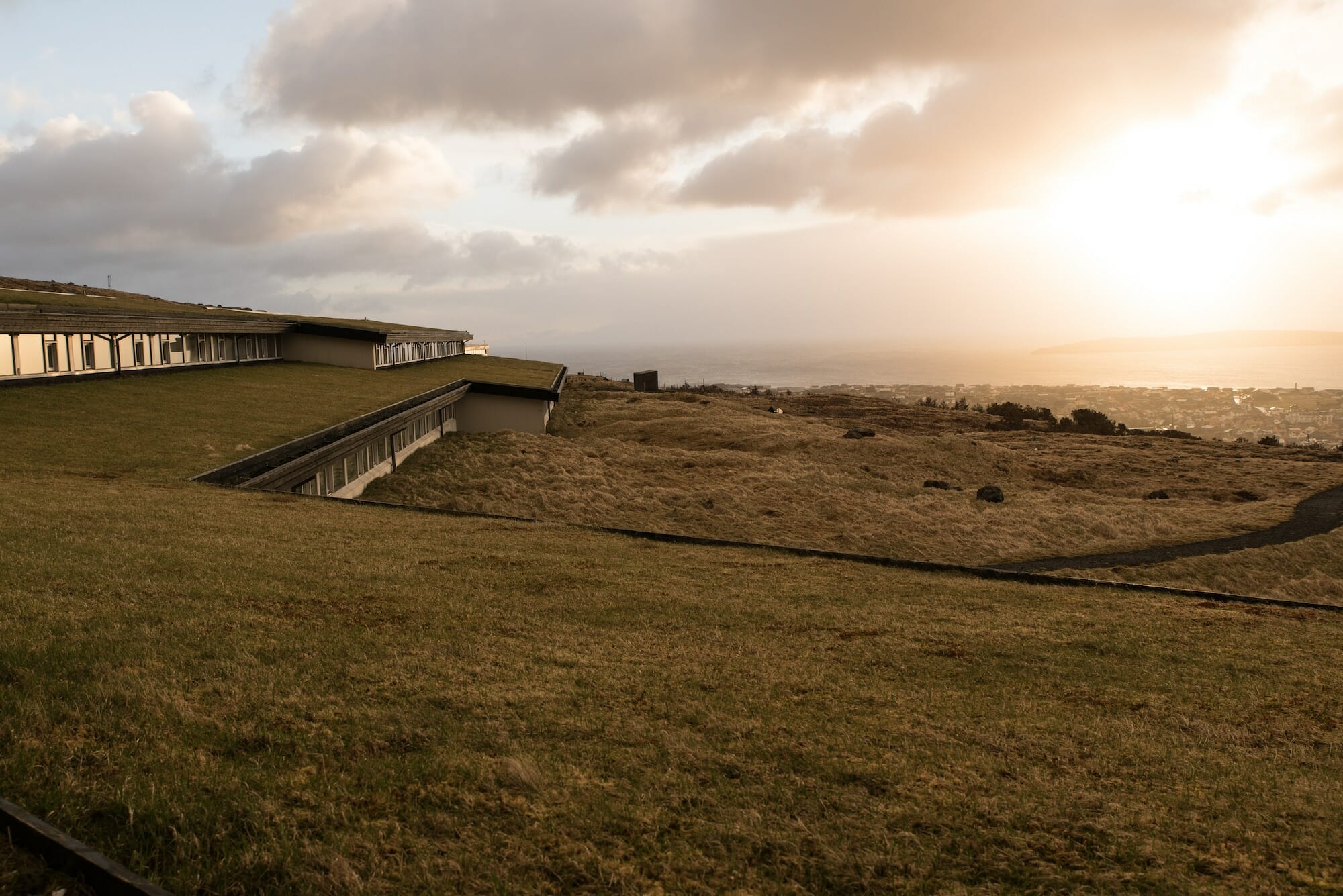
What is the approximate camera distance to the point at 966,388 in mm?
133625

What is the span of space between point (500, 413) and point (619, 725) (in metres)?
41.1

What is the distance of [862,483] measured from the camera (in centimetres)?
3606

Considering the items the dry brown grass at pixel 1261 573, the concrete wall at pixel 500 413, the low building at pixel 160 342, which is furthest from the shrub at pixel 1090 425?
the low building at pixel 160 342

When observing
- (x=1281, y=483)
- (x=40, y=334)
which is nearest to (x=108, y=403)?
(x=40, y=334)

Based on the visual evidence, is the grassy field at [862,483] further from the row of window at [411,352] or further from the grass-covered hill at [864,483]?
the row of window at [411,352]

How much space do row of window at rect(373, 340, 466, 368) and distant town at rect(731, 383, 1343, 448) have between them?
157 feet

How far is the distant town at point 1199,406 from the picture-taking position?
75.6m

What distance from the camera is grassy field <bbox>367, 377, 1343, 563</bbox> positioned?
27594 mm

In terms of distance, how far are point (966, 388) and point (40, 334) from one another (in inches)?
4964

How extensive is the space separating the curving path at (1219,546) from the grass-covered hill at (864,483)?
2.05 ft

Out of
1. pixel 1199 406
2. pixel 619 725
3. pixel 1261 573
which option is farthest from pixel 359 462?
pixel 1199 406

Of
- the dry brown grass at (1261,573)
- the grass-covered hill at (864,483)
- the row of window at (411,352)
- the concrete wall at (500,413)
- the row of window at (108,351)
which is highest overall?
the row of window at (411,352)

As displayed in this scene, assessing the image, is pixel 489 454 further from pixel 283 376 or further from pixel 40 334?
pixel 40 334

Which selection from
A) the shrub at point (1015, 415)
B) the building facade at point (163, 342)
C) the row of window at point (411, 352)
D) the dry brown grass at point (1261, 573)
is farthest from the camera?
the shrub at point (1015, 415)
